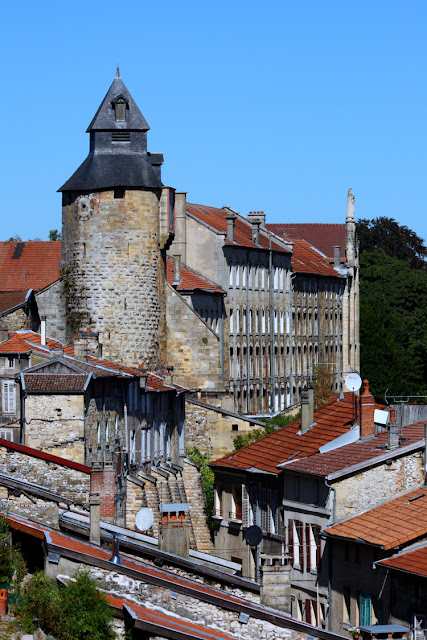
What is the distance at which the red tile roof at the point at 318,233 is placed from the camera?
131 m

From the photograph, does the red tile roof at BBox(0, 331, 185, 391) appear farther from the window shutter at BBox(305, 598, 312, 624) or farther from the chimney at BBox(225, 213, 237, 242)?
the chimney at BBox(225, 213, 237, 242)

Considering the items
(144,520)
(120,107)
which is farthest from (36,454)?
(120,107)

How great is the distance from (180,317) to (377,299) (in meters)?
47.1

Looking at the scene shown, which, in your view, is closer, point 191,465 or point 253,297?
point 191,465

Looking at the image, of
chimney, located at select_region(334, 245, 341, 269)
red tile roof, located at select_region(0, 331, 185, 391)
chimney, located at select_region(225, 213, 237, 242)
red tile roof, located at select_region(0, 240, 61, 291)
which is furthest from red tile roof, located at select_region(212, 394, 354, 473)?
chimney, located at select_region(334, 245, 341, 269)

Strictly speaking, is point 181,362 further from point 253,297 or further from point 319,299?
point 319,299

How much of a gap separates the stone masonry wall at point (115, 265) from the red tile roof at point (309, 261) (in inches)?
1428

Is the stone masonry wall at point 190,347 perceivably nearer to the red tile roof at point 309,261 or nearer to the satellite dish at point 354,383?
the red tile roof at point 309,261

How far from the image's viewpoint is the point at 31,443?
54.2 metres

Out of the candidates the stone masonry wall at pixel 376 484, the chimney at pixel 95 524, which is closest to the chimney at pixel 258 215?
the stone masonry wall at pixel 376 484

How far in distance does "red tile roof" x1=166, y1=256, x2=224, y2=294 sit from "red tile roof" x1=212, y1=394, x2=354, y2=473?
27.4 metres

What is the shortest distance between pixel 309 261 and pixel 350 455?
70.0 meters

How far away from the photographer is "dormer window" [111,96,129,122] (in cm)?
7381

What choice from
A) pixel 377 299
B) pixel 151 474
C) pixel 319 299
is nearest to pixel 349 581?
pixel 151 474
